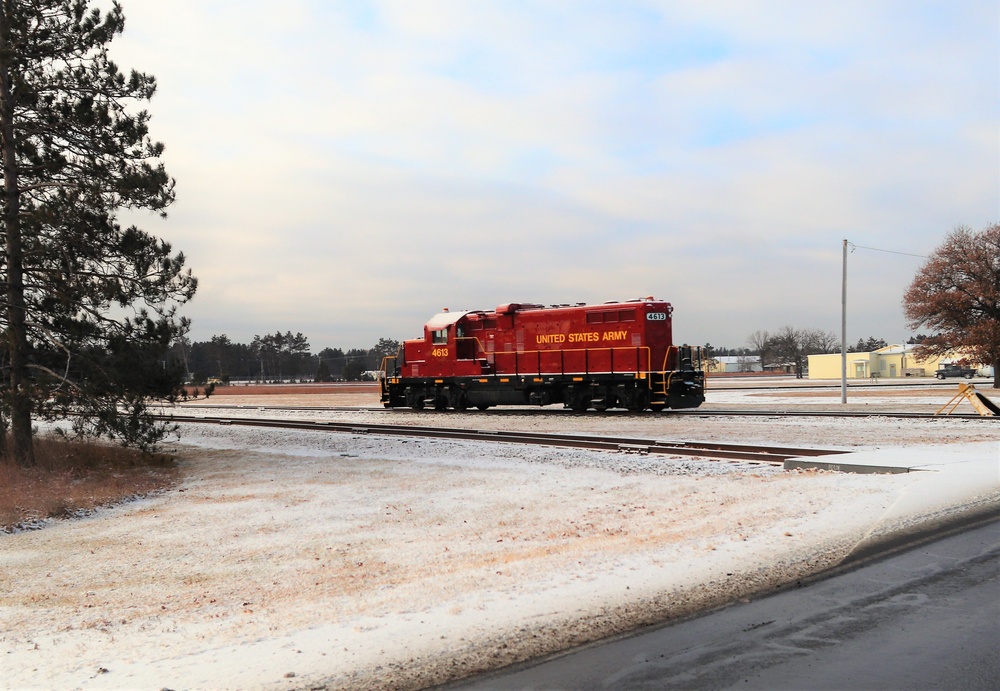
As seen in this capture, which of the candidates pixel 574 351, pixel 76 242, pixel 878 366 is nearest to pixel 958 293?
pixel 574 351

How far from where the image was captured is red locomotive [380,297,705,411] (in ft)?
94.4

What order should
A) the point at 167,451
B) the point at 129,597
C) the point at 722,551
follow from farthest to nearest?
the point at 167,451 < the point at 722,551 < the point at 129,597

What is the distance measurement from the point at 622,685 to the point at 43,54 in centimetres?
1752

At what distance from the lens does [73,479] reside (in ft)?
53.7

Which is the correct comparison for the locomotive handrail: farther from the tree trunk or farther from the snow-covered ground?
the tree trunk

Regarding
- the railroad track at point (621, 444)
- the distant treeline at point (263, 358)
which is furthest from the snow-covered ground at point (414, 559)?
the distant treeline at point (263, 358)

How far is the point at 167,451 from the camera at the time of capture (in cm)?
2212

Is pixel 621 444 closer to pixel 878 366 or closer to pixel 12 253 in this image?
pixel 12 253

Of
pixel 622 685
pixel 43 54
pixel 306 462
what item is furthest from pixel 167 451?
pixel 622 685

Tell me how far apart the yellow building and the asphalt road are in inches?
3574

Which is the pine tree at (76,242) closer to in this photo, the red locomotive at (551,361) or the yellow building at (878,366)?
the red locomotive at (551,361)

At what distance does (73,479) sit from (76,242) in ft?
16.1

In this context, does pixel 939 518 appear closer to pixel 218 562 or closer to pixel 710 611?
pixel 710 611

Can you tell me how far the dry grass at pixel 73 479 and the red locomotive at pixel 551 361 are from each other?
47.7 ft
